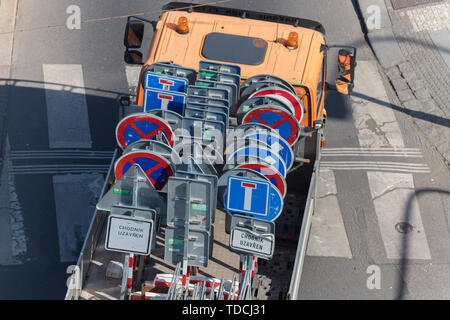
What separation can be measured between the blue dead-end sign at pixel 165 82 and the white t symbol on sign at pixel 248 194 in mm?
2131

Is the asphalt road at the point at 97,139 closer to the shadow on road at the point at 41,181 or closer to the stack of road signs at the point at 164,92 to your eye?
the shadow on road at the point at 41,181

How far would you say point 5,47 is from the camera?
14523mm

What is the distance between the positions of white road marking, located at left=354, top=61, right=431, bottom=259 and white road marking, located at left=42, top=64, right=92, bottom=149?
495cm

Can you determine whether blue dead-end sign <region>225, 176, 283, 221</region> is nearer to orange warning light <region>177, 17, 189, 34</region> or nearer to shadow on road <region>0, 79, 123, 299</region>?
orange warning light <region>177, 17, 189, 34</region>

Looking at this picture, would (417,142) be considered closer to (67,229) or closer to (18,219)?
(67,229)

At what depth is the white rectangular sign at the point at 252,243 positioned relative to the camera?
750cm

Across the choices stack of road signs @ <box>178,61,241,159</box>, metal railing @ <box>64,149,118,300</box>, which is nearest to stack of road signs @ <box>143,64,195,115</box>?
stack of road signs @ <box>178,61,241,159</box>

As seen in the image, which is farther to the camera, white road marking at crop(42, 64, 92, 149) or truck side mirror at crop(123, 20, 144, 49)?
white road marking at crop(42, 64, 92, 149)

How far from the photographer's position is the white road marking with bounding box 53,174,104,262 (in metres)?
11.2

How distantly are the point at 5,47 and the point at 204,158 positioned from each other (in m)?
8.38

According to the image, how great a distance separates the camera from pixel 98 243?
8.68 metres

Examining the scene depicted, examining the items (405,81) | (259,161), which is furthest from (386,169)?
(259,161)

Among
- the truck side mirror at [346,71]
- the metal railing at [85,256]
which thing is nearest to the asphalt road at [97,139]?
the metal railing at [85,256]

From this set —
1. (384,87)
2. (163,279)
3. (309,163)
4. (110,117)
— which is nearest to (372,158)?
(384,87)
